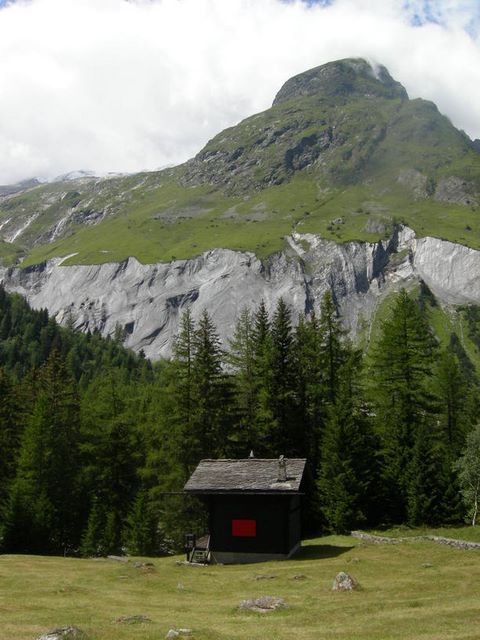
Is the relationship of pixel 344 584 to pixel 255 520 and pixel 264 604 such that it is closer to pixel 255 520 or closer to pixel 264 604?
pixel 264 604

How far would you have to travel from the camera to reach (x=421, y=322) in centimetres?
4944

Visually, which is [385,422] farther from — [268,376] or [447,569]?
[447,569]

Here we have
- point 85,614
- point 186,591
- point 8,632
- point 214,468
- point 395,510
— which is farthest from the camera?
point 395,510

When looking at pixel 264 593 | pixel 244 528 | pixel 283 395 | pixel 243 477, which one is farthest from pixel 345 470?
pixel 264 593

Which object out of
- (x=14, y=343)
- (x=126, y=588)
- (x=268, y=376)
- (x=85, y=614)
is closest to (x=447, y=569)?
(x=126, y=588)

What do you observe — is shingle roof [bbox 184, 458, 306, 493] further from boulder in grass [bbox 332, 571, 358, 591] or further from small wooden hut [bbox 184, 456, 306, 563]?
boulder in grass [bbox 332, 571, 358, 591]

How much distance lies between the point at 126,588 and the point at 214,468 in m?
12.3

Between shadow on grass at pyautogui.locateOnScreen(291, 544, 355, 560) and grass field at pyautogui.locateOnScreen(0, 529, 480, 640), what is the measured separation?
85 mm

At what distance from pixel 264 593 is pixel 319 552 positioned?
41.9 feet

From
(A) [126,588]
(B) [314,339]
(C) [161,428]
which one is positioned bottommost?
(A) [126,588]

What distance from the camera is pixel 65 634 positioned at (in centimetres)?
1494

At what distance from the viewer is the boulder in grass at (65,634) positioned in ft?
48.4

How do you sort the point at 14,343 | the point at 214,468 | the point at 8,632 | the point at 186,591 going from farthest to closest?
the point at 14,343
the point at 214,468
the point at 186,591
the point at 8,632

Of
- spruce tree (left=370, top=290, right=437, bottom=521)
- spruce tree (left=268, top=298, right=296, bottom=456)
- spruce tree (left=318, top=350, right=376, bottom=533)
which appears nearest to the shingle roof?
spruce tree (left=318, top=350, right=376, bottom=533)
